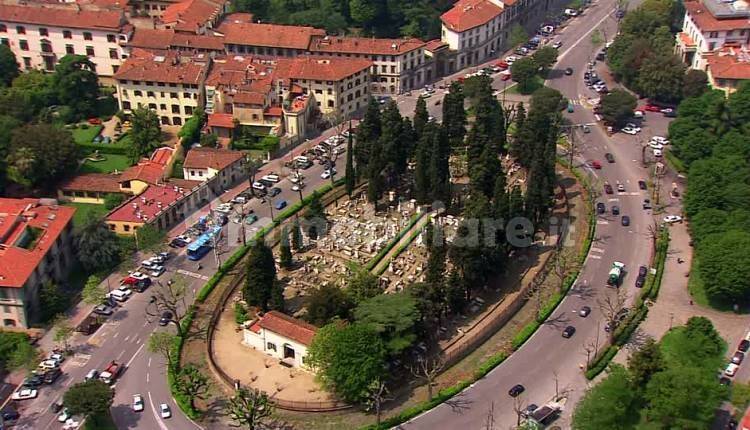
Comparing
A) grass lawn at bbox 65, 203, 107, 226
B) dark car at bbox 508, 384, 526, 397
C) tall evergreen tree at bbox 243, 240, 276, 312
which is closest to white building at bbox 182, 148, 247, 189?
grass lawn at bbox 65, 203, 107, 226

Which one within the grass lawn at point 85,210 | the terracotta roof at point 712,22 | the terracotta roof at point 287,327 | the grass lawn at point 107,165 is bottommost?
the grass lawn at point 85,210

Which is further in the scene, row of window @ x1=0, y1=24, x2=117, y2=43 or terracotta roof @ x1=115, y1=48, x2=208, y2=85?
row of window @ x1=0, y1=24, x2=117, y2=43

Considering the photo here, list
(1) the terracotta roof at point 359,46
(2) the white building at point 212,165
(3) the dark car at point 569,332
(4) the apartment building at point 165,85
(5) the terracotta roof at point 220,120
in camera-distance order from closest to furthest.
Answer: (3) the dark car at point 569,332
(2) the white building at point 212,165
(5) the terracotta roof at point 220,120
(4) the apartment building at point 165,85
(1) the terracotta roof at point 359,46

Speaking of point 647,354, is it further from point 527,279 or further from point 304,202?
point 304,202

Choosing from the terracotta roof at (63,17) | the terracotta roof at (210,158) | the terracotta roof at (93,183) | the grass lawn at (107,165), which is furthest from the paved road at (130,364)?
the terracotta roof at (63,17)

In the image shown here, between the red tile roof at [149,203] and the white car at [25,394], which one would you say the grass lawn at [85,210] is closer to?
the red tile roof at [149,203]

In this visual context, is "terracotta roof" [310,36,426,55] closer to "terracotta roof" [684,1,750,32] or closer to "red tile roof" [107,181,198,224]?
"red tile roof" [107,181,198,224]
